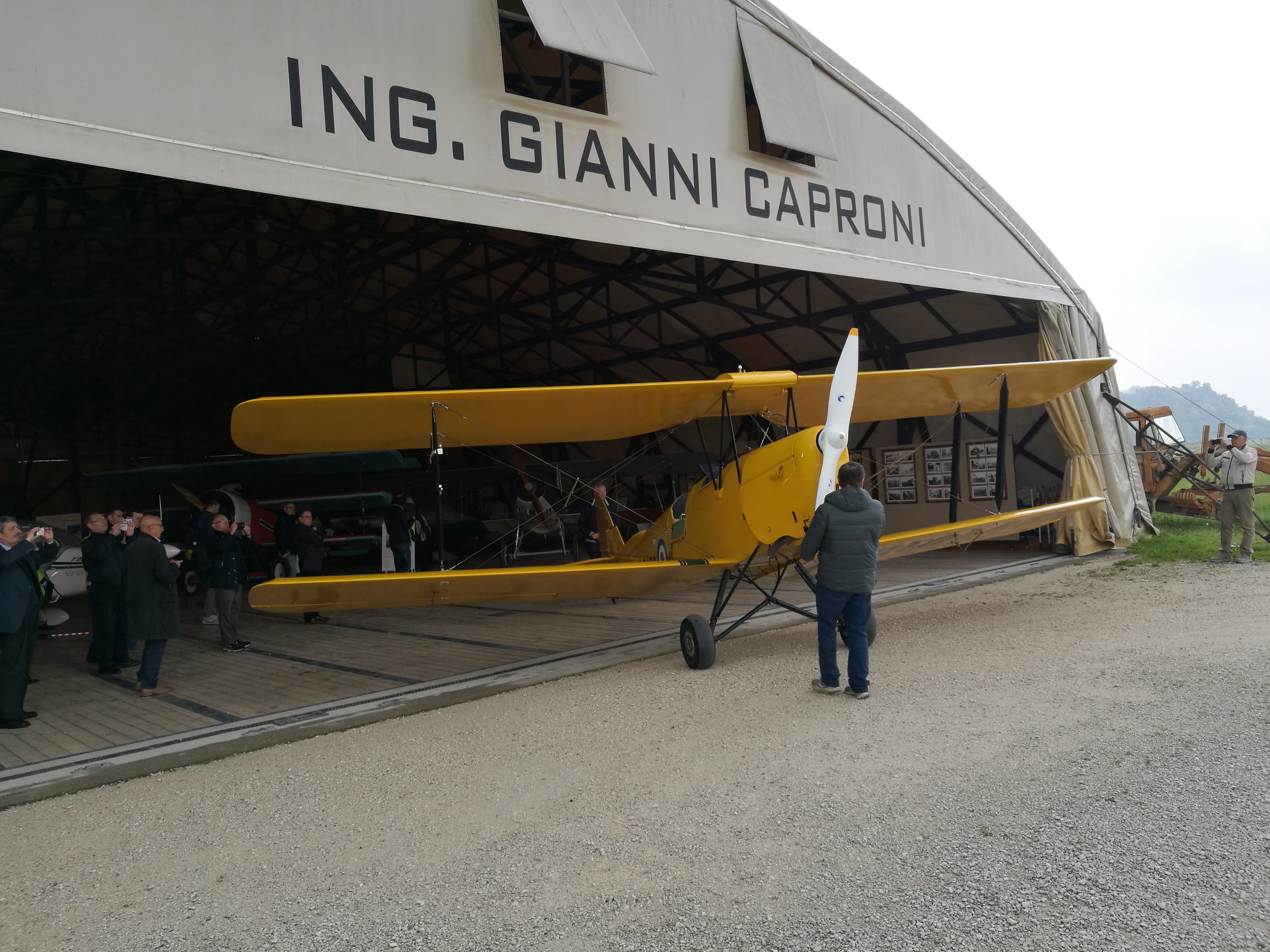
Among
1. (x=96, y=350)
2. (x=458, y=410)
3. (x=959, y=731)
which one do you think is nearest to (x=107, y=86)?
(x=458, y=410)

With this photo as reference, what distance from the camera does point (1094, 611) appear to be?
7.35 m

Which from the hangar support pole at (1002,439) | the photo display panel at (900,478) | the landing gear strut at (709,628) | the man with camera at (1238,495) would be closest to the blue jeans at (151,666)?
the landing gear strut at (709,628)

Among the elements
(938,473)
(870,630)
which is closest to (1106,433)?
(938,473)

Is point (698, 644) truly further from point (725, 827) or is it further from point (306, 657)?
point (306, 657)

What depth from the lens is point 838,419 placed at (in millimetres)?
5562

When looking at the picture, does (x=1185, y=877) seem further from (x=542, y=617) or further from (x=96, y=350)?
(x=96, y=350)

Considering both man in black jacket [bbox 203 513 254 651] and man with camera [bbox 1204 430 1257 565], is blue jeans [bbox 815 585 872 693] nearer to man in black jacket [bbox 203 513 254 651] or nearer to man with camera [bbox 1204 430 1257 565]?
man in black jacket [bbox 203 513 254 651]

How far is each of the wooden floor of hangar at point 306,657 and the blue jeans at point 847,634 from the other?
3207mm

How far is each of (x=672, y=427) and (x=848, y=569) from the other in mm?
2796

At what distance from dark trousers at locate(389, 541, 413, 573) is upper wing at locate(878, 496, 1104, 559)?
6.83m

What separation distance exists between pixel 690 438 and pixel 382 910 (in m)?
20.3

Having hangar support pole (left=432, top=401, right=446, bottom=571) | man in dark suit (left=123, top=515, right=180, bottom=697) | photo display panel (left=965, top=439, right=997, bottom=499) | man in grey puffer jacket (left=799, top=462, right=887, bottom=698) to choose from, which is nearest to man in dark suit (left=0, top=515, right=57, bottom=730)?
man in dark suit (left=123, top=515, right=180, bottom=697)

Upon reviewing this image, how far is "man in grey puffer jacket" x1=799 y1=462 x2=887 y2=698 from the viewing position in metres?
4.95

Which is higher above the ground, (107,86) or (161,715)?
(107,86)
